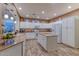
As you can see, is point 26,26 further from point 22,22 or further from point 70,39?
point 70,39

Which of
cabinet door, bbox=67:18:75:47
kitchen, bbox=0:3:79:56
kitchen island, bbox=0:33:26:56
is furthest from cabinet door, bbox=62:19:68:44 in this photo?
kitchen island, bbox=0:33:26:56

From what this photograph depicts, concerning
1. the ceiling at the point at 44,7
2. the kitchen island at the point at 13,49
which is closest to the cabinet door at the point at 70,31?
the ceiling at the point at 44,7

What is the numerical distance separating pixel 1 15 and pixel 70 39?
4.30 metres

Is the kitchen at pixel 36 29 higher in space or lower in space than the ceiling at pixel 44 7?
lower

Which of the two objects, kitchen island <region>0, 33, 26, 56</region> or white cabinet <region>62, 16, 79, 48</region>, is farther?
white cabinet <region>62, 16, 79, 48</region>

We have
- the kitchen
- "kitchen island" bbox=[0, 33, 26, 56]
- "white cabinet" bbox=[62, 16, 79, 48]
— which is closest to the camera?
"kitchen island" bbox=[0, 33, 26, 56]

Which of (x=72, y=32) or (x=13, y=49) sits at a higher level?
(x=72, y=32)

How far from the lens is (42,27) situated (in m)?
9.39

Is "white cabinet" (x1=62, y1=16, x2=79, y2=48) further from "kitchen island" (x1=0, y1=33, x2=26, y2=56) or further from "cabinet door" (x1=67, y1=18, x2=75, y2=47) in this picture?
"kitchen island" (x1=0, y1=33, x2=26, y2=56)

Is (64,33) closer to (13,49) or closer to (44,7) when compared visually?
(44,7)

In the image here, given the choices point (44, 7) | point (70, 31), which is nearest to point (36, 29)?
point (44, 7)

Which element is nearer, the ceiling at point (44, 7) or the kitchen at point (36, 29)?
the kitchen at point (36, 29)

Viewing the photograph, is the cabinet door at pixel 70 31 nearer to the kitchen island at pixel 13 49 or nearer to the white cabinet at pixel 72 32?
the white cabinet at pixel 72 32

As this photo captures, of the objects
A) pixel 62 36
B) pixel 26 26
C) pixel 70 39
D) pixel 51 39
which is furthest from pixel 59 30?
pixel 26 26
